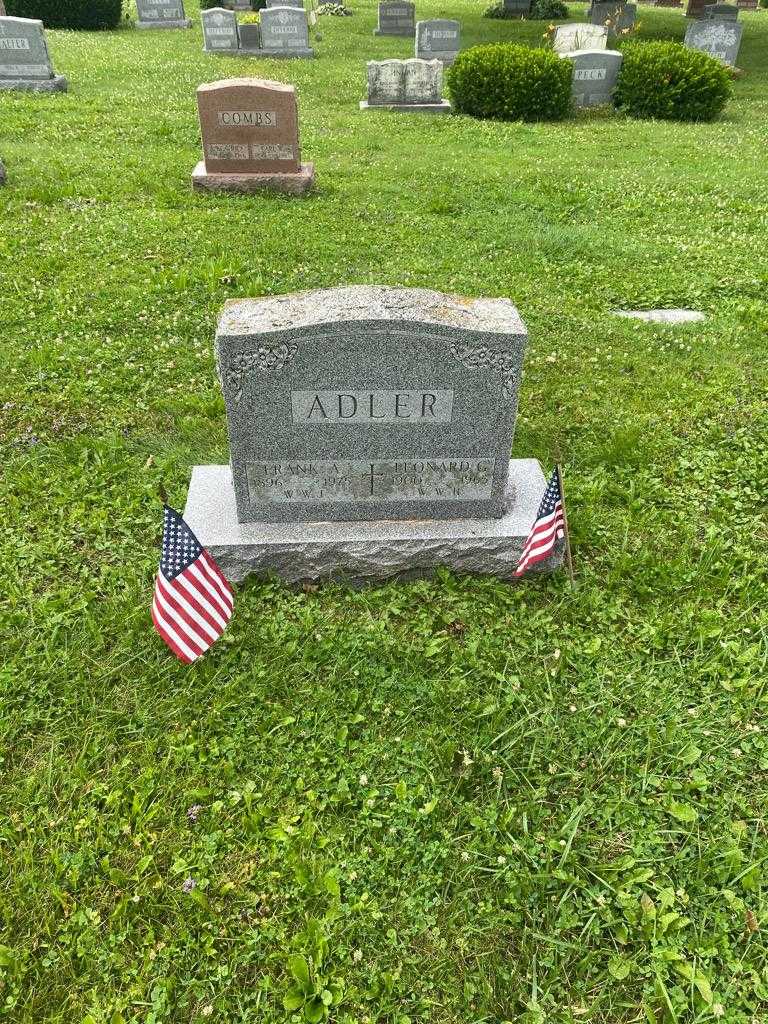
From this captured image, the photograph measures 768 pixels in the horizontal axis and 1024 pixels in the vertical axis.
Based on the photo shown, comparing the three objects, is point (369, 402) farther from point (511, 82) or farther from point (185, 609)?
point (511, 82)

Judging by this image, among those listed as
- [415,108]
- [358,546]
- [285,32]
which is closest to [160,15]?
[285,32]

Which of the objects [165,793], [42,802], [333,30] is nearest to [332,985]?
[165,793]

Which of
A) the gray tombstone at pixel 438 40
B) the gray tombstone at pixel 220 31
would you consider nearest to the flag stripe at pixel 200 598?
the gray tombstone at pixel 438 40

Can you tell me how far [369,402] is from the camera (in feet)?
13.7

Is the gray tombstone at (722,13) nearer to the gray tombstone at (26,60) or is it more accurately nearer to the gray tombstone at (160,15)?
the gray tombstone at (160,15)

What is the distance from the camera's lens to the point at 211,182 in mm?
10398

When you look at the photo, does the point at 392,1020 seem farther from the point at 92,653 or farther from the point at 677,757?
the point at 92,653

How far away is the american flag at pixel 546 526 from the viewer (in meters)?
4.15

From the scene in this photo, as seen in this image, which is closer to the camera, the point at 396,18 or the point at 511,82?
the point at 511,82

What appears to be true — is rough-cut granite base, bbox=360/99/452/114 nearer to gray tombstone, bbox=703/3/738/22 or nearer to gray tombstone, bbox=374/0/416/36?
gray tombstone, bbox=374/0/416/36

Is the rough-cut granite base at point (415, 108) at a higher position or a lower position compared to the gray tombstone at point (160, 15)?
lower

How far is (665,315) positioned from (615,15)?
21.0 m

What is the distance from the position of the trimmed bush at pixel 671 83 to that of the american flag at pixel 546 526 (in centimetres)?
1517

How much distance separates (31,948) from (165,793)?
77 centimetres
